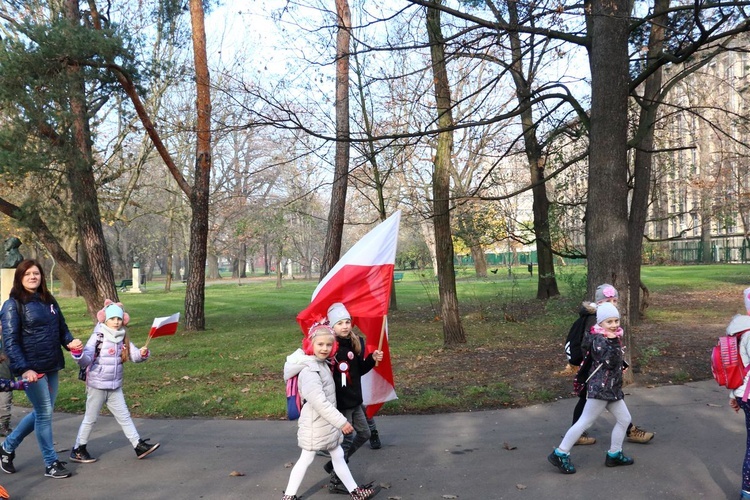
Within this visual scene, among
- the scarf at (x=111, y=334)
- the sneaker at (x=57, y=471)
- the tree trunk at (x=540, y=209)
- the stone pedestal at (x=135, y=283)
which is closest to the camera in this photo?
the sneaker at (x=57, y=471)

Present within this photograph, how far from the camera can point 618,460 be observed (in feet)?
19.1

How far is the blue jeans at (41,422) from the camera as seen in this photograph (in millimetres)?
6031

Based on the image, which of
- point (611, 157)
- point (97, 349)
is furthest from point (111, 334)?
point (611, 157)

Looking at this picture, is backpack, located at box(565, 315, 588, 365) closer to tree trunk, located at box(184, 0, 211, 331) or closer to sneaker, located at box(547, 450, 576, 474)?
sneaker, located at box(547, 450, 576, 474)

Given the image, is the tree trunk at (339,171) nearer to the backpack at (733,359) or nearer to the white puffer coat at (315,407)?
the white puffer coat at (315,407)

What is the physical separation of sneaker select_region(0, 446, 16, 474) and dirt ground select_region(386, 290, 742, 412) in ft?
14.7

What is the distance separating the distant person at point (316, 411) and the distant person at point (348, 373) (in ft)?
1.46

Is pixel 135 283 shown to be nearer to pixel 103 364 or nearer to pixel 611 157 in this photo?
pixel 103 364

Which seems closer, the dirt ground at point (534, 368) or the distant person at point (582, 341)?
the distant person at point (582, 341)

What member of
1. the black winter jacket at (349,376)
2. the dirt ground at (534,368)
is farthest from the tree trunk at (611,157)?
the black winter jacket at (349,376)

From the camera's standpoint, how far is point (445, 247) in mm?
13453

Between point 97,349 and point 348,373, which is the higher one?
point 97,349

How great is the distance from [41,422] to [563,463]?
15.2 ft

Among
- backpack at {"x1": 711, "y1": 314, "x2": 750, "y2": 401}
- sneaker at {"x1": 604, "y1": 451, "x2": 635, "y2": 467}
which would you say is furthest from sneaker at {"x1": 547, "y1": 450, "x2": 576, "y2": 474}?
backpack at {"x1": 711, "y1": 314, "x2": 750, "y2": 401}
